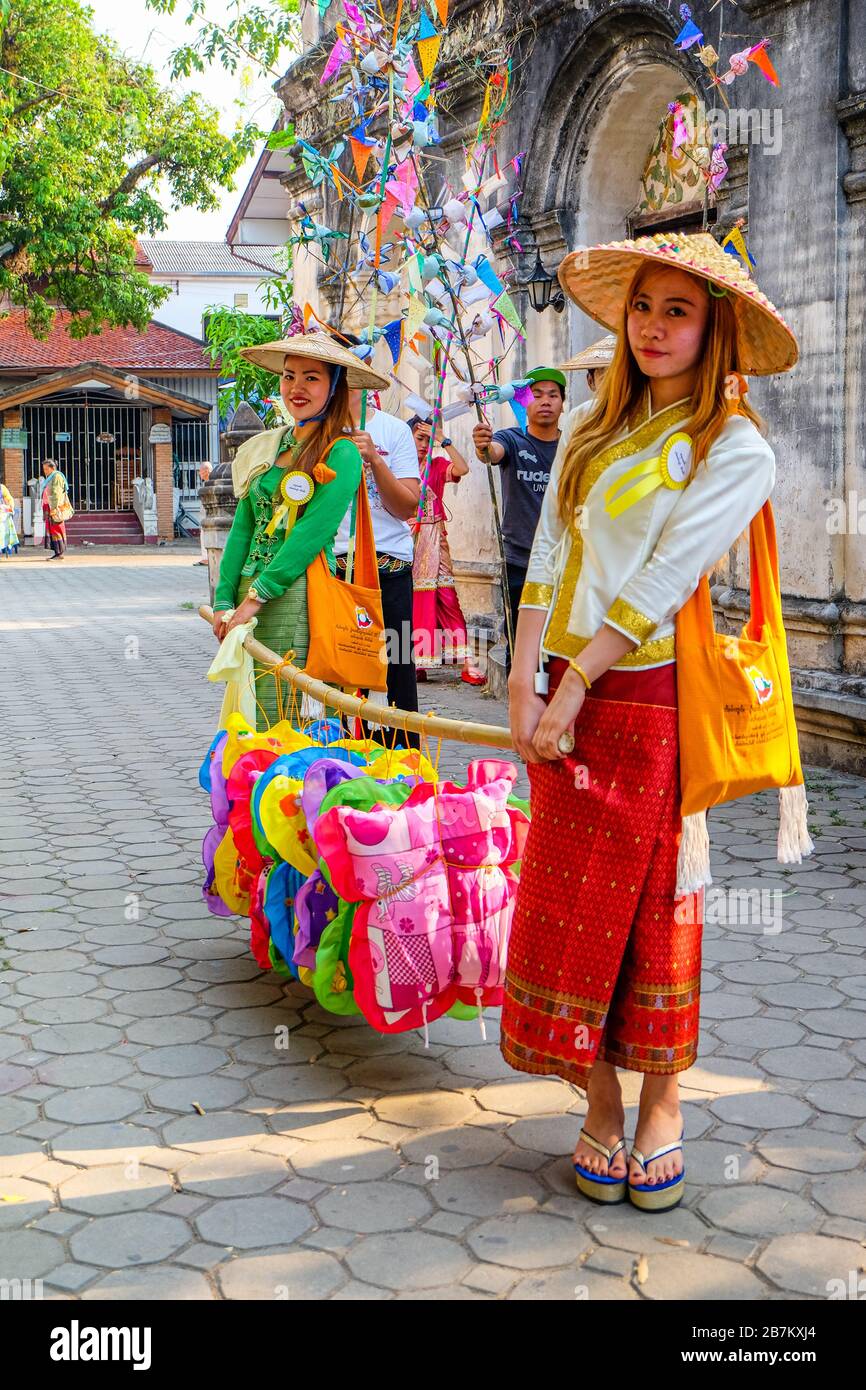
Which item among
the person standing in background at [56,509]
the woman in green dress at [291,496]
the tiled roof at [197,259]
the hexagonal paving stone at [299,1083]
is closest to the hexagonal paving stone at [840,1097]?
the hexagonal paving stone at [299,1083]

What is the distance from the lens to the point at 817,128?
7230 millimetres

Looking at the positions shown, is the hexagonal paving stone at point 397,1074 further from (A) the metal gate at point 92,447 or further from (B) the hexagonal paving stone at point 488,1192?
(A) the metal gate at point 92,447

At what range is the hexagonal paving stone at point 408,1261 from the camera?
2744 millimetres

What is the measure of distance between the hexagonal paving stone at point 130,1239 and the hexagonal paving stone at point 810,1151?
4.44 feet

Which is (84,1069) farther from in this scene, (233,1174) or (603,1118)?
(603,1118)

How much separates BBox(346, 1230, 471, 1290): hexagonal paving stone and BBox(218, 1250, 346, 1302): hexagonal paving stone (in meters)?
0.06

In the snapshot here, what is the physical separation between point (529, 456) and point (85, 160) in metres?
20.7

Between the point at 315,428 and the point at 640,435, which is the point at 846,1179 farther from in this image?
the point at 315,428

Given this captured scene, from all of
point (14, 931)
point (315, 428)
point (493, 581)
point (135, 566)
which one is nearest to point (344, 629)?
point (315, 428)

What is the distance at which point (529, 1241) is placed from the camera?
2.89m

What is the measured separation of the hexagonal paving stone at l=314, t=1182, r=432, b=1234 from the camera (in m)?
2.96

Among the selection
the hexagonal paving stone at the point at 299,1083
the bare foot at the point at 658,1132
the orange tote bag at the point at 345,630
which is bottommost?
the hexagonal paving stone at the point at 299,1083

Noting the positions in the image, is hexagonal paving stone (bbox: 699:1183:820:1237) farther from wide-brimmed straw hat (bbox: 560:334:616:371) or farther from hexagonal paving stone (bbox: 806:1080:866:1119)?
wide-brimmed straw hat (bbox: 560:334:616:371)

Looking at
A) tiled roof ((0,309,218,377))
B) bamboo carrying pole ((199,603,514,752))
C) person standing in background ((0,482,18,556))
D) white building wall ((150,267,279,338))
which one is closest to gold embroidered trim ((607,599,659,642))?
bamboo carrying pole ((199,603,514,752))
